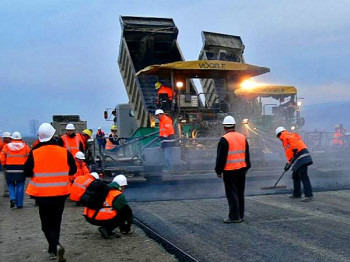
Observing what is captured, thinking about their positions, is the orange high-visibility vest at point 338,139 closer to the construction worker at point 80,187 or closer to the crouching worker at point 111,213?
the crouching worker at point 111,213

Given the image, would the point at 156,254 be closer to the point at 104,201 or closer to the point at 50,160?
the point at 104,201

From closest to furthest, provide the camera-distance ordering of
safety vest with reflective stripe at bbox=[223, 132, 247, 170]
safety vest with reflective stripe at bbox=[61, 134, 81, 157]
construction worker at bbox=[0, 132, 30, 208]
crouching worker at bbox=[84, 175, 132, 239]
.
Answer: crouching worker at bbox=[84, 175, 132, 239]
safety vest with reflective stripe at bbox=[223, 132, 247, 170]
construction worker at bbox=[0, 132, 30, 208]
safety vest with reflective stripe at bbox=[61, 134, 81, 157]

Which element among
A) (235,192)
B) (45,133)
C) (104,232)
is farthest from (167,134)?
(45,133)

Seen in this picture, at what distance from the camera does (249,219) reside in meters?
6.26

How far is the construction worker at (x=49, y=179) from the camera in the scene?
446 cm

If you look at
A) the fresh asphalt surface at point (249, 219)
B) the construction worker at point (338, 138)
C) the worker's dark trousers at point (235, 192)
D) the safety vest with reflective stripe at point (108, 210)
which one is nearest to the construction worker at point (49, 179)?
the safety vest with reflective stripe at point (108, 210)

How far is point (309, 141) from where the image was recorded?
13.7m

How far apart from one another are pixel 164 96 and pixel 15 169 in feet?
13.3

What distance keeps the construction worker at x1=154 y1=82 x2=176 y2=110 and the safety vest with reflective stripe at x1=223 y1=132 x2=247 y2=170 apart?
4.55 m

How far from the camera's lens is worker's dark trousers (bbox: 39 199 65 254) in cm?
450

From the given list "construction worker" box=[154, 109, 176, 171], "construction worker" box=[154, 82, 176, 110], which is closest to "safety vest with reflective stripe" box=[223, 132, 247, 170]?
"construction worker" box=[154, 109, 176, 171]

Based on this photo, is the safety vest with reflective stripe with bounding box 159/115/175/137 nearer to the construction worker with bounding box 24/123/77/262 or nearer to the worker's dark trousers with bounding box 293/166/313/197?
the worker's dark trousers with bounding box 293/166/313/197

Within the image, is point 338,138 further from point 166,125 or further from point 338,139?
point 166,125

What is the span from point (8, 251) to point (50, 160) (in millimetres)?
A: 1273
